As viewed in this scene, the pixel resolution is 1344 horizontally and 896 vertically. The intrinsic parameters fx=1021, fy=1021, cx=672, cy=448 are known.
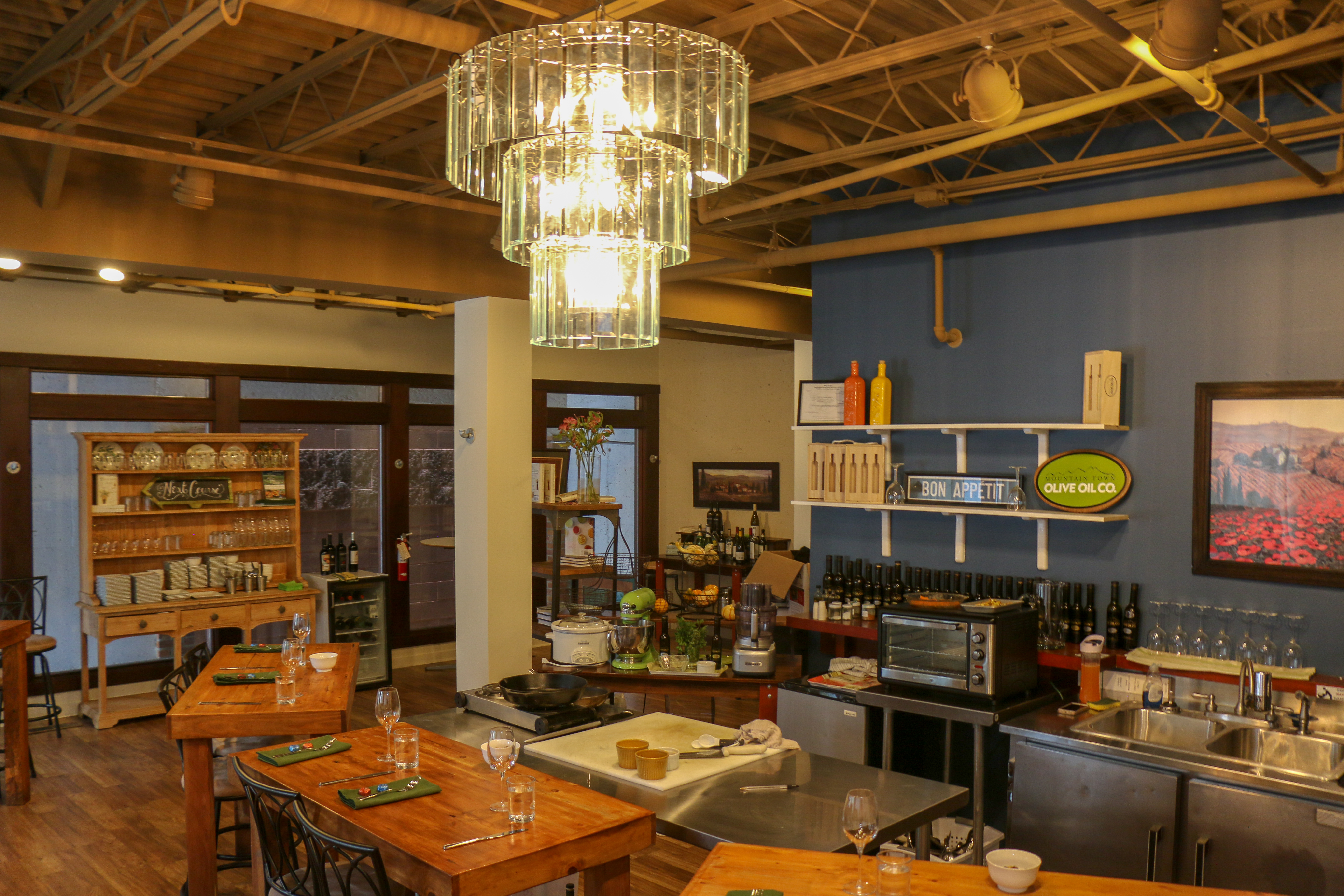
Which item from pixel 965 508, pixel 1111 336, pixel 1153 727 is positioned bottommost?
pixel 1153 727

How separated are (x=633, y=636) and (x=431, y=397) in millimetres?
5340

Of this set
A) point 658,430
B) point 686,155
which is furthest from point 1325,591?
point 658,430

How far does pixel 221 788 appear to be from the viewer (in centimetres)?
423

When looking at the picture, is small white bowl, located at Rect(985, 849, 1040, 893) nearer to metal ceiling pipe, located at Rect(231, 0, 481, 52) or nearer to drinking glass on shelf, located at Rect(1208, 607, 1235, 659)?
drinking glass on shelf, located at Rect(1208, 607, 1235, 659)

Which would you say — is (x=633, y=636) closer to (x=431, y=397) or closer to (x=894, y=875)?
(x=894, y=875)

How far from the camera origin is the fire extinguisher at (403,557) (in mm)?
9211

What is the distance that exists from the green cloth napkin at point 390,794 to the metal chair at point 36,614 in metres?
5.08

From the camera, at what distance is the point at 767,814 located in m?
3.02

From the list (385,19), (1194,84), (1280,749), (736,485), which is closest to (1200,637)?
(1280,749)

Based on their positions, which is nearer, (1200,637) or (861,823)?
(861,823)

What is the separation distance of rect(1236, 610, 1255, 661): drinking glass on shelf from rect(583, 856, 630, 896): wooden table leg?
3.04 metres

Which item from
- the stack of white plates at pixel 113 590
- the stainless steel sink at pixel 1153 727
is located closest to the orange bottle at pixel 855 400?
the stainless steel sink at pixel 1153 727

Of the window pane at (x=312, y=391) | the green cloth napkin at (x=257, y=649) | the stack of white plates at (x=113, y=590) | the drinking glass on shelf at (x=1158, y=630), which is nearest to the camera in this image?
the drinking glass on shelf at (x=1158, y=630)

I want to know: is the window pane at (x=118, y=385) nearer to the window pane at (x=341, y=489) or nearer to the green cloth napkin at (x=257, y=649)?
the window pane at (x=341, y=489)
